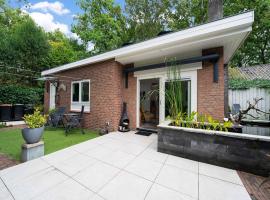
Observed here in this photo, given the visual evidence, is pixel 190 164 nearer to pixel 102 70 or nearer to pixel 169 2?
pixel 102 70

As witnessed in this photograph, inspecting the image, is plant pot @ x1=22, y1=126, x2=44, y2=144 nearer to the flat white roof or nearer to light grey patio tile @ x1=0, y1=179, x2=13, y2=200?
light grey patio tile @ x1=0, y1=179, x2=13, y2=200

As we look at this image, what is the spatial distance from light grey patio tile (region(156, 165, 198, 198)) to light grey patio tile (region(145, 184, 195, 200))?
0.30 feet

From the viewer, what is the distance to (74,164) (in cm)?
280

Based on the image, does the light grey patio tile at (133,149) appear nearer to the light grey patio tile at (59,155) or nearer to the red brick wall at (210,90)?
the light grey patio tile at (59,155)

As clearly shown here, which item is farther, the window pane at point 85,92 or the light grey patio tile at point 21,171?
the window pane at point 85,92

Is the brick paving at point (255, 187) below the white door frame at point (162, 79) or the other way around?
below

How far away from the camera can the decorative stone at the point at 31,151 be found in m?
2.93

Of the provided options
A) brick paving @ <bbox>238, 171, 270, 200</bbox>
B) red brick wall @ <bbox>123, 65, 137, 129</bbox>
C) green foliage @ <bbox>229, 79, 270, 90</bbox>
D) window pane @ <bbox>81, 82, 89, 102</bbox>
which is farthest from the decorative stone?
green foliage @ <bbox>229, 79, 270, 90</bbox>

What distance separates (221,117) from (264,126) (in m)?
1.88

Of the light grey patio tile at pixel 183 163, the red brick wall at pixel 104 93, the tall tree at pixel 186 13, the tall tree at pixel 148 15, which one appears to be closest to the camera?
the light grey patio tile at pixel 183 163

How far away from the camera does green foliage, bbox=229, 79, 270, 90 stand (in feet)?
21.8

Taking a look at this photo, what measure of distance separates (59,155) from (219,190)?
10.7ft

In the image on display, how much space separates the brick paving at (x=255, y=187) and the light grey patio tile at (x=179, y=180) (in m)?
0.75

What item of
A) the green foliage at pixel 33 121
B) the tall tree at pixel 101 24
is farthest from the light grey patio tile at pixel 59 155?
the tall tree at pixel 101 24
